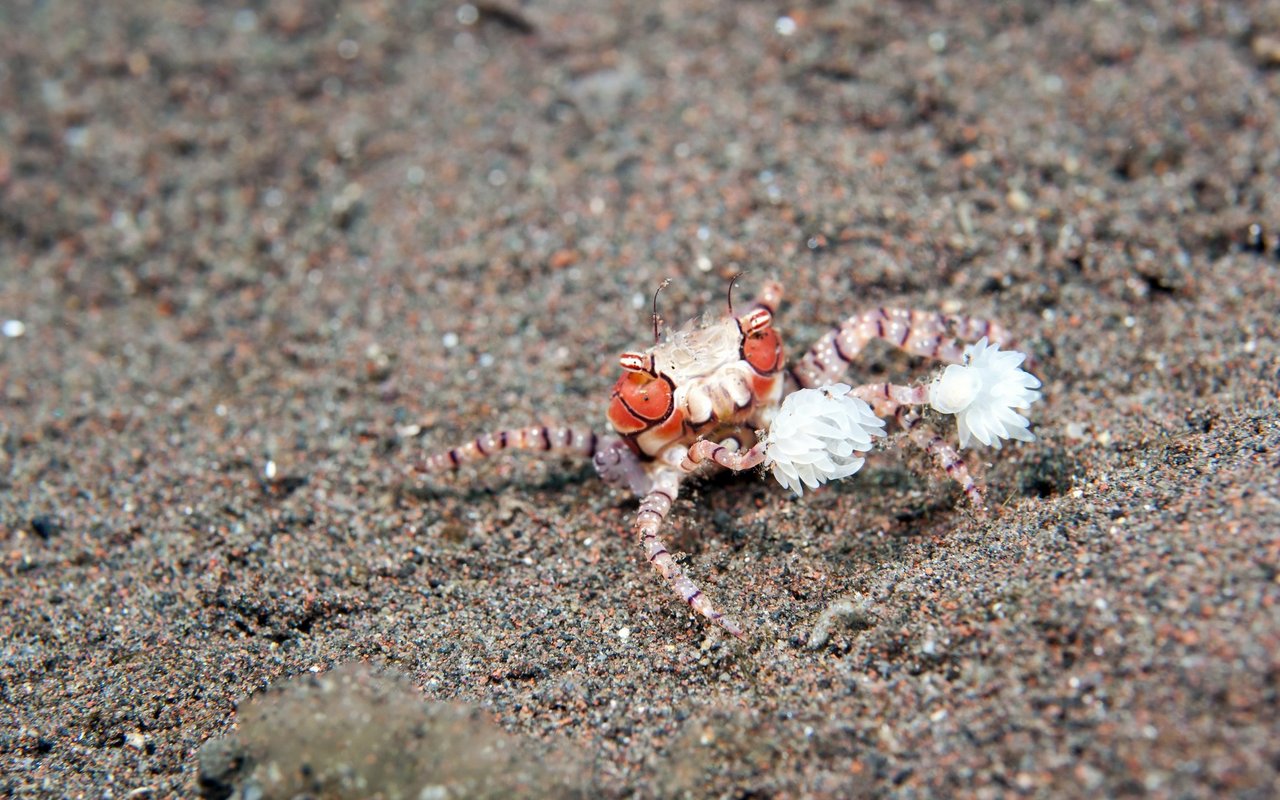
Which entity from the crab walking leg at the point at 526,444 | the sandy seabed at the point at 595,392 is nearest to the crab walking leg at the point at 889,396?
the sandy seabed at the point at 595,392

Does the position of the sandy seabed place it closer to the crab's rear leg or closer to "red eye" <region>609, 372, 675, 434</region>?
the crab's rear leg

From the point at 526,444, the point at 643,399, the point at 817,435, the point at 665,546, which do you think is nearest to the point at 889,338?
the point at 817,435

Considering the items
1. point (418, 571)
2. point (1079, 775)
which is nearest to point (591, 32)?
point (418, 571)

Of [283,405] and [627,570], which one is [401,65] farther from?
[627,570]

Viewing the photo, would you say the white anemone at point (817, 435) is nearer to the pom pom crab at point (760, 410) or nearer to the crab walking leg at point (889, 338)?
the pom pom crab at point (760, 410)

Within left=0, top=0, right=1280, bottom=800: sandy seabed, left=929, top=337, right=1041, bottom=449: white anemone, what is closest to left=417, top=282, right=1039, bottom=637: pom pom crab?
left=929, top=337, right=1041, bottom=449: white anemone
